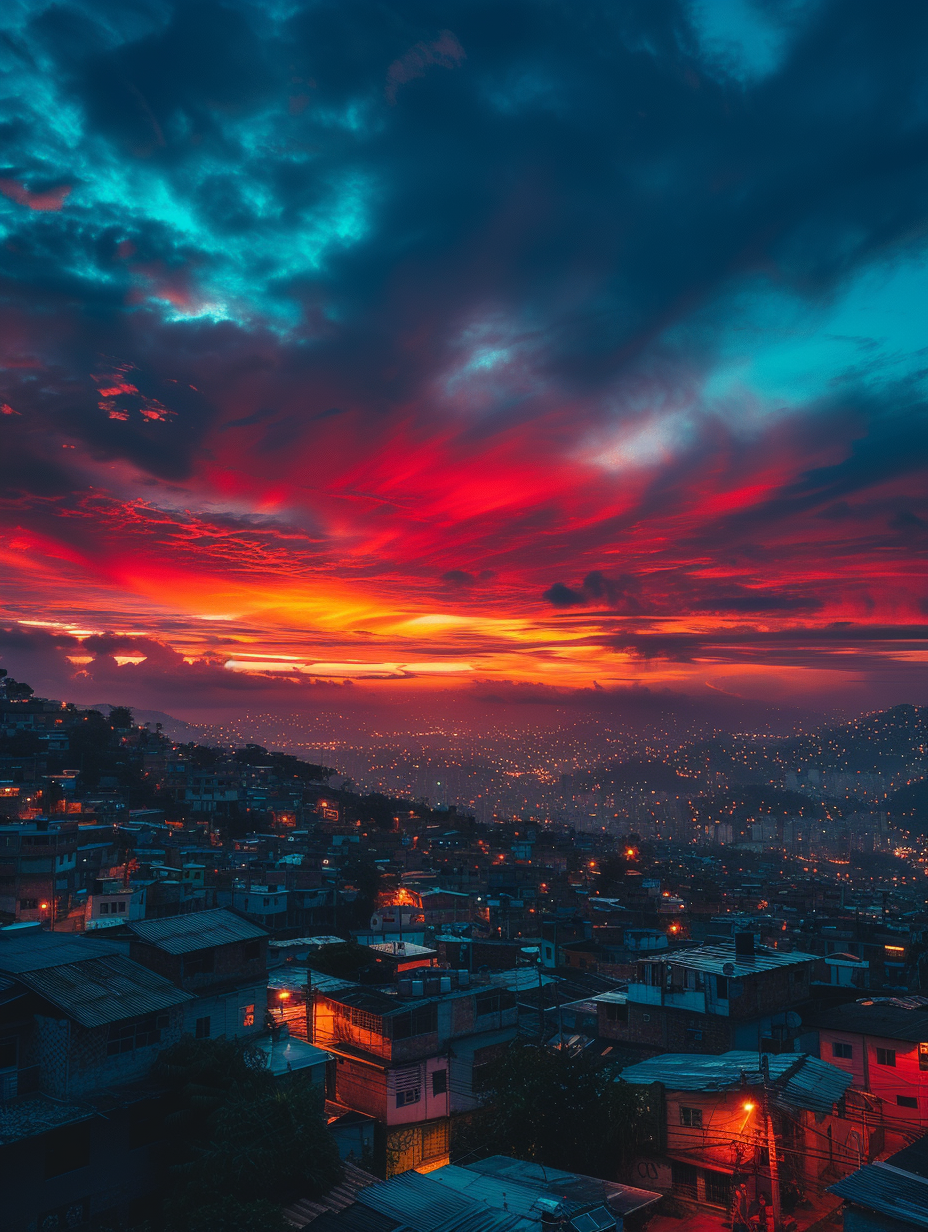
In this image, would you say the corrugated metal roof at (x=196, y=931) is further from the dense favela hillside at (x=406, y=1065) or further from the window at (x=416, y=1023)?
the window at (x=416, y=1023)

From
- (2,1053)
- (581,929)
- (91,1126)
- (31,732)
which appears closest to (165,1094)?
(91,1126)

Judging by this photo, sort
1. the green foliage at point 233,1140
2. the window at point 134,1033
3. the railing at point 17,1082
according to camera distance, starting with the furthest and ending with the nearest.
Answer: the window at point 134,1033
the railing at point 17,1082
the green foliage at point 233,1140

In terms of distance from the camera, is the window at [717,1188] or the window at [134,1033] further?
the window at [717,1188]

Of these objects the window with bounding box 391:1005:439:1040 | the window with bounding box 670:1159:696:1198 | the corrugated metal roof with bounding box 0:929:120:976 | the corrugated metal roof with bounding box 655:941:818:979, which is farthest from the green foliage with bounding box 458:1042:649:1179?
the corrugated metal roof with bounding box 0:929:120:976

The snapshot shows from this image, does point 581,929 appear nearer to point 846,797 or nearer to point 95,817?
point 95,817

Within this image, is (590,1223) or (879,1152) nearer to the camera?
(590,1223)

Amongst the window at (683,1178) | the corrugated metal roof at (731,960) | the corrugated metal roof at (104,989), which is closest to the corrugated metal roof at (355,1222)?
the corrugated metal roof at (104,989)

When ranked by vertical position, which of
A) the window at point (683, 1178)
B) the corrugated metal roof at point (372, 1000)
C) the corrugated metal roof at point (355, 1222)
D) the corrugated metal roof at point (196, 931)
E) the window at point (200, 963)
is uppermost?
the corrugated metal roof at point (196, 931)
